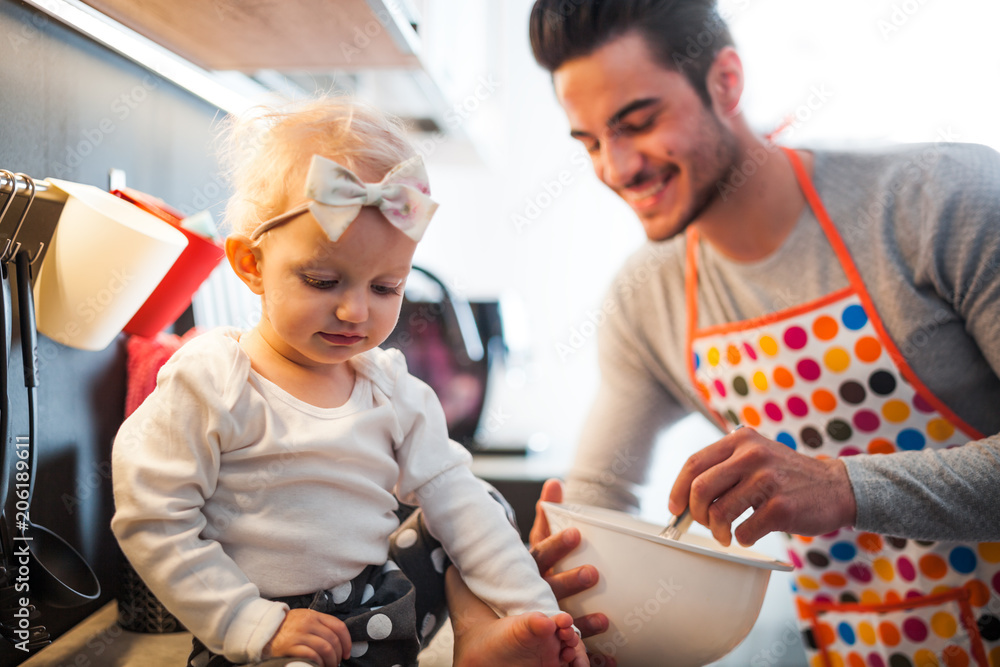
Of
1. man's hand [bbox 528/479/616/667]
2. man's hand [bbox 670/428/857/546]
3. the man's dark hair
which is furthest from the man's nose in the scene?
man's hand [bbox 528/479/616/667]

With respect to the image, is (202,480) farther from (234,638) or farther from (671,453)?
(671,453)

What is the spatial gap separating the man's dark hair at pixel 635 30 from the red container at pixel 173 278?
522 millimetres

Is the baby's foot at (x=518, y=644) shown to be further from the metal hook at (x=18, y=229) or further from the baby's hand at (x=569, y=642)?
the metal hook at (x=18, y=229)

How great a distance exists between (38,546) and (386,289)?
0.39 m

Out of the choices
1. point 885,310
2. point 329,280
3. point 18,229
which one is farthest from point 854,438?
point 18,229

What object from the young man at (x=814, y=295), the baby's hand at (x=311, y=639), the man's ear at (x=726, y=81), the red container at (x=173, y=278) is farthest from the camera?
the man's ear at (x=726, y=81)

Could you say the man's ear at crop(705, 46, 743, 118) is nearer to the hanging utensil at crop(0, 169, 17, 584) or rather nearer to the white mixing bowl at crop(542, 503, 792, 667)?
the white mixing bowl at crop(542, 503, 792, 667)

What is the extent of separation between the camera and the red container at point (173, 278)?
0.72 meters

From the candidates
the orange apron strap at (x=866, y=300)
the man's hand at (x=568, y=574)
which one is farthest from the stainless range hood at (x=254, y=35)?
the orange apron strap at (x=866, y=300)

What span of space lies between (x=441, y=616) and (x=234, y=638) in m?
0.24

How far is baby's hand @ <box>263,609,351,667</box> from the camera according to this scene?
488mm

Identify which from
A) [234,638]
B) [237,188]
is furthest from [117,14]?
[234,638]

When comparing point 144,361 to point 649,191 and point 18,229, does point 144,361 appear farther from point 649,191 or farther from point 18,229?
point 649,191

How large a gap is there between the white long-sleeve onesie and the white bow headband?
5.3 inches
